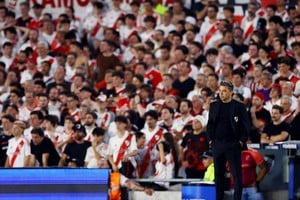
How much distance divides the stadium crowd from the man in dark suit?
2.54 meters

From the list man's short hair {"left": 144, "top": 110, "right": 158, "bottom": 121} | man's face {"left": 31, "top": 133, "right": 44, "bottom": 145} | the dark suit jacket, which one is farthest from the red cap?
man's face {"left": 31, "top": 133, "right": 44, "bottom": 145}

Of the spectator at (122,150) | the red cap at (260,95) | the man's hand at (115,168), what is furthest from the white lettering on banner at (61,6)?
the man's hand at (115,168)

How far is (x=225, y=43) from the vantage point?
24.4m

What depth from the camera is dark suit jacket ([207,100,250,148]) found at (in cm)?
1858

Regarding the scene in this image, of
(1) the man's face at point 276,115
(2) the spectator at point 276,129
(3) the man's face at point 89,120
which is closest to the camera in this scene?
(2) the spectator at point 276,129

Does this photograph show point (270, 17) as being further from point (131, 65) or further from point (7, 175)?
point (7, 175)

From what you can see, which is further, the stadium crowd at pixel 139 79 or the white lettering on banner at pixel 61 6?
the white lettering on banner at pixel 61 6

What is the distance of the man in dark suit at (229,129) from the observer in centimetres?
1858

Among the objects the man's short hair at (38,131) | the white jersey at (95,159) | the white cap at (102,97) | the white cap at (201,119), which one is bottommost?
the white jersey at (95,159)

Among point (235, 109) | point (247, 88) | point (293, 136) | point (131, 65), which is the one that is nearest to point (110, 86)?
point (131, 65)

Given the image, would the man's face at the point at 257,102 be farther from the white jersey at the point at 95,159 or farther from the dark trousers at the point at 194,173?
the white jersey at the point at 95,159

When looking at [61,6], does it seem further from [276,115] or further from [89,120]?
[276,115]

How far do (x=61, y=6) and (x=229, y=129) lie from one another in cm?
1042

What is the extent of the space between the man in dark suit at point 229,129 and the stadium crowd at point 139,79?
8.32 ft
